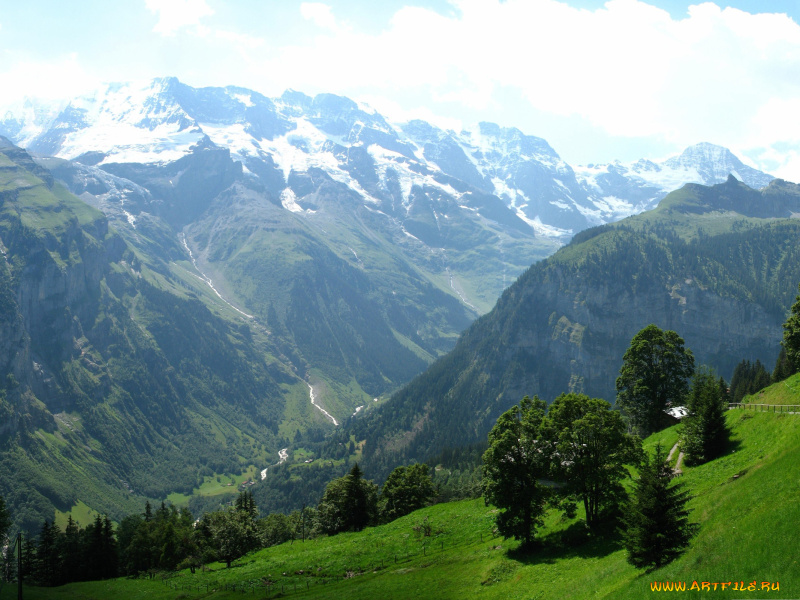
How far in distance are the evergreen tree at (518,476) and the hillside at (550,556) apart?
2.68m

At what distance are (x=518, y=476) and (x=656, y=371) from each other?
128ft

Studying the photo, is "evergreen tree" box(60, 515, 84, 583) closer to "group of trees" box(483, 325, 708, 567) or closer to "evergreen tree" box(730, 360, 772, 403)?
"group of trees" box(483, 325, 708, 567)

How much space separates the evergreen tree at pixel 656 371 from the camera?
270 feet

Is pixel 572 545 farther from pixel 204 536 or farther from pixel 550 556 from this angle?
pixel 204 536

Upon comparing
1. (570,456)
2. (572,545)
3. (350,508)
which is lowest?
(350,508)

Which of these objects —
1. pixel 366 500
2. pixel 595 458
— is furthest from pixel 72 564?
pixel 595 458

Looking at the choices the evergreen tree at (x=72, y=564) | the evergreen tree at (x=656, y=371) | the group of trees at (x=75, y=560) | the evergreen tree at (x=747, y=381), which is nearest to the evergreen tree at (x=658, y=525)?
the evergreen tree at (x=656, y=371)

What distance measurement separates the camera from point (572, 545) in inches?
2007

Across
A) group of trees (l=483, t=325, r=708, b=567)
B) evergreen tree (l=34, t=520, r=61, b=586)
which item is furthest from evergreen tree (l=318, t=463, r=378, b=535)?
evergreen tree (l=34, t=520, r=61, b=586)

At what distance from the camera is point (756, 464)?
42812 mm

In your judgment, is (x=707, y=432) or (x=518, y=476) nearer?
(x=518, y=476)

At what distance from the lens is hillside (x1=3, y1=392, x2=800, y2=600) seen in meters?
30.6

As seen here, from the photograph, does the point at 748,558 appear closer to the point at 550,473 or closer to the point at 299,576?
the point at 550,473

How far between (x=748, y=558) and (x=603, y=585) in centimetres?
1091
